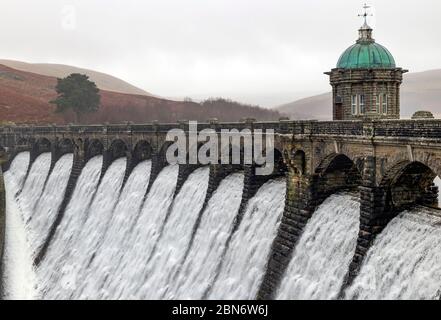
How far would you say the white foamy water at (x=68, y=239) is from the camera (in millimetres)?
43750

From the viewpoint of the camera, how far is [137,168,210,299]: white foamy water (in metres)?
34.0

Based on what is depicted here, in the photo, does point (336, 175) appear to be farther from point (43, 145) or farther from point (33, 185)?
point (43, 145)

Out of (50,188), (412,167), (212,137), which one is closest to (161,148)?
(212,137)

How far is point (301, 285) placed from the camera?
24.0 metres

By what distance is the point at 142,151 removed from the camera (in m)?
52.0

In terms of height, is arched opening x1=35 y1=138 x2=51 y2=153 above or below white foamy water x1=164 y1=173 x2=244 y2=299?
above

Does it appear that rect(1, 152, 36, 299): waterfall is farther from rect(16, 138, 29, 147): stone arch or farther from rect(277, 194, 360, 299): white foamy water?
rect(277, 194, 360, 299): white foamy water

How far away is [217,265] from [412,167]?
13.8m

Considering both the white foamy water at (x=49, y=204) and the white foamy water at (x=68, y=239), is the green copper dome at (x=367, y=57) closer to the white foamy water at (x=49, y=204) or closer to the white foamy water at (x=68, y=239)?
the white foamy water at (x=68, y=239)

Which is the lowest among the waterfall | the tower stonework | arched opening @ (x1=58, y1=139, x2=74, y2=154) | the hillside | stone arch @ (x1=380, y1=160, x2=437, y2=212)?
the waterfall

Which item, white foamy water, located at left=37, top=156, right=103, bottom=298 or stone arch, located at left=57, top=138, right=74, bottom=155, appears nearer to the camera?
white foamy water, located at left=37, top=156, right=103, bottom=298

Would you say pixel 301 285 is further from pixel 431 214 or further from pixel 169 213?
pixel 169 213

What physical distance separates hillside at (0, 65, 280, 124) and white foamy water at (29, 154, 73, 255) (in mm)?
65242

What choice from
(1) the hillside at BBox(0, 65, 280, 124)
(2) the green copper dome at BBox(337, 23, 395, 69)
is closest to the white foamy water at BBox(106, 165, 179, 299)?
(2) the green copper dome at BBox(337, 23, 395, 69)
